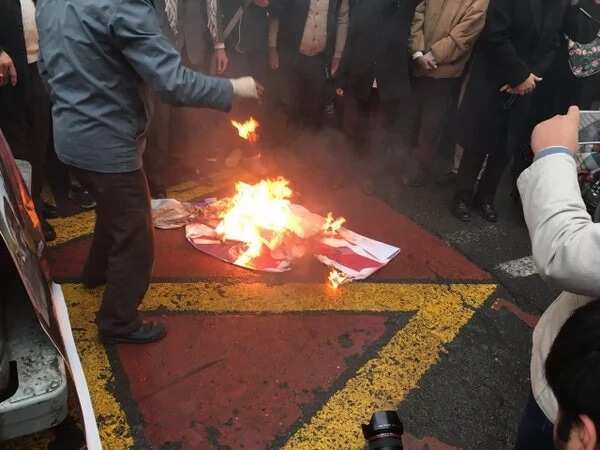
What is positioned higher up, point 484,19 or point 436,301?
point 484,19

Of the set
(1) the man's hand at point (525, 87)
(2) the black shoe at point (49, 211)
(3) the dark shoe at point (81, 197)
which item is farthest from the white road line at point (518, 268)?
(2) the black shoe at point (49, 211)

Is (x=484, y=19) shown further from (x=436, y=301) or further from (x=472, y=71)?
(x=436, y=301)

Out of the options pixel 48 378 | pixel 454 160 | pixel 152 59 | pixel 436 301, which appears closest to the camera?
pixel 48 378

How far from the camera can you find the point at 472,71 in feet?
15.9

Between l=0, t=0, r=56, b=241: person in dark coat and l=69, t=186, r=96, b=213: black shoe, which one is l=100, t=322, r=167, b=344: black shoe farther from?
l=69, t=186, r=96, b=213: black shoe

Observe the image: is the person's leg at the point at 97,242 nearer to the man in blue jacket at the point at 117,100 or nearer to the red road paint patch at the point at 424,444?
the man in blue jacket at the point at 117,100

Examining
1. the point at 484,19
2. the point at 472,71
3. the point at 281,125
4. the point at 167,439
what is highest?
the point at 484,19

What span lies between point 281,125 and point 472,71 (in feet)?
7.05

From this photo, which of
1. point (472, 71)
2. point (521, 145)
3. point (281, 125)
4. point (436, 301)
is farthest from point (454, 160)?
point (436, 301)

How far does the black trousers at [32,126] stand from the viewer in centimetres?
397

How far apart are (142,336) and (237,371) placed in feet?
2.05

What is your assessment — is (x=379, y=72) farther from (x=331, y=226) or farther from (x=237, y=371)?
(x=237, y=371)

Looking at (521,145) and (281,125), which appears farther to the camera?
(281,125)

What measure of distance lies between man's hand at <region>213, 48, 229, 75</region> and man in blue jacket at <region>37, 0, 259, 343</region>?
2.26 m
